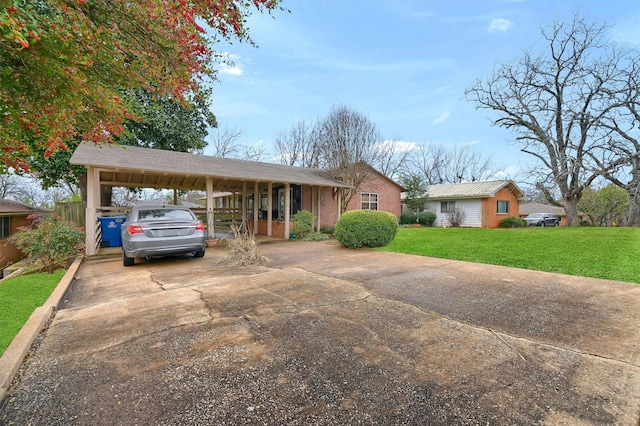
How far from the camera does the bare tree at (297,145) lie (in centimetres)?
2772

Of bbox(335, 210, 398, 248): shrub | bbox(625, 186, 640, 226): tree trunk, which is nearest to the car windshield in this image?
bbox(335, 210, 398, 248): shrub

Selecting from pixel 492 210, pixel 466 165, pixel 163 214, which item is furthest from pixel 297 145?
pixel 466 165

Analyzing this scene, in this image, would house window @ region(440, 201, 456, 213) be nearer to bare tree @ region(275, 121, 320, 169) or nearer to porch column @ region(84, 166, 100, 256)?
bare tree @ region(275, 121, 320, 169)

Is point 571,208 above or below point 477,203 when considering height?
below

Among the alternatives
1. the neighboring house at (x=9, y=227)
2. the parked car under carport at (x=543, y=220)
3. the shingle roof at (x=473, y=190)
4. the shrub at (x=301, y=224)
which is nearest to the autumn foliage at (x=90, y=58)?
the shrub at (x=301, y=224)

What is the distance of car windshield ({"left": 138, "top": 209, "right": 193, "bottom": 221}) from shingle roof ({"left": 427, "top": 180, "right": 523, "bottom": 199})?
21248mm

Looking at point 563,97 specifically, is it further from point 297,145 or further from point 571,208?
point 297,145

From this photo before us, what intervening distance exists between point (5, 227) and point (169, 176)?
28.3ft

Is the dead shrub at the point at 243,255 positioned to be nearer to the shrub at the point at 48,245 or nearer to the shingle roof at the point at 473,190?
the shrub at the point at 48,245

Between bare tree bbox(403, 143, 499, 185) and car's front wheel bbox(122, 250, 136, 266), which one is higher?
bare tree bbox(403, 143, 499, 185)

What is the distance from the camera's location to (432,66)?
523 inches

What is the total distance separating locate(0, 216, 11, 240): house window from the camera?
13.1m

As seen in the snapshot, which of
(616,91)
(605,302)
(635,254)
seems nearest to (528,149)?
(616,91)

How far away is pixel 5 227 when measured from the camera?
1343cm
